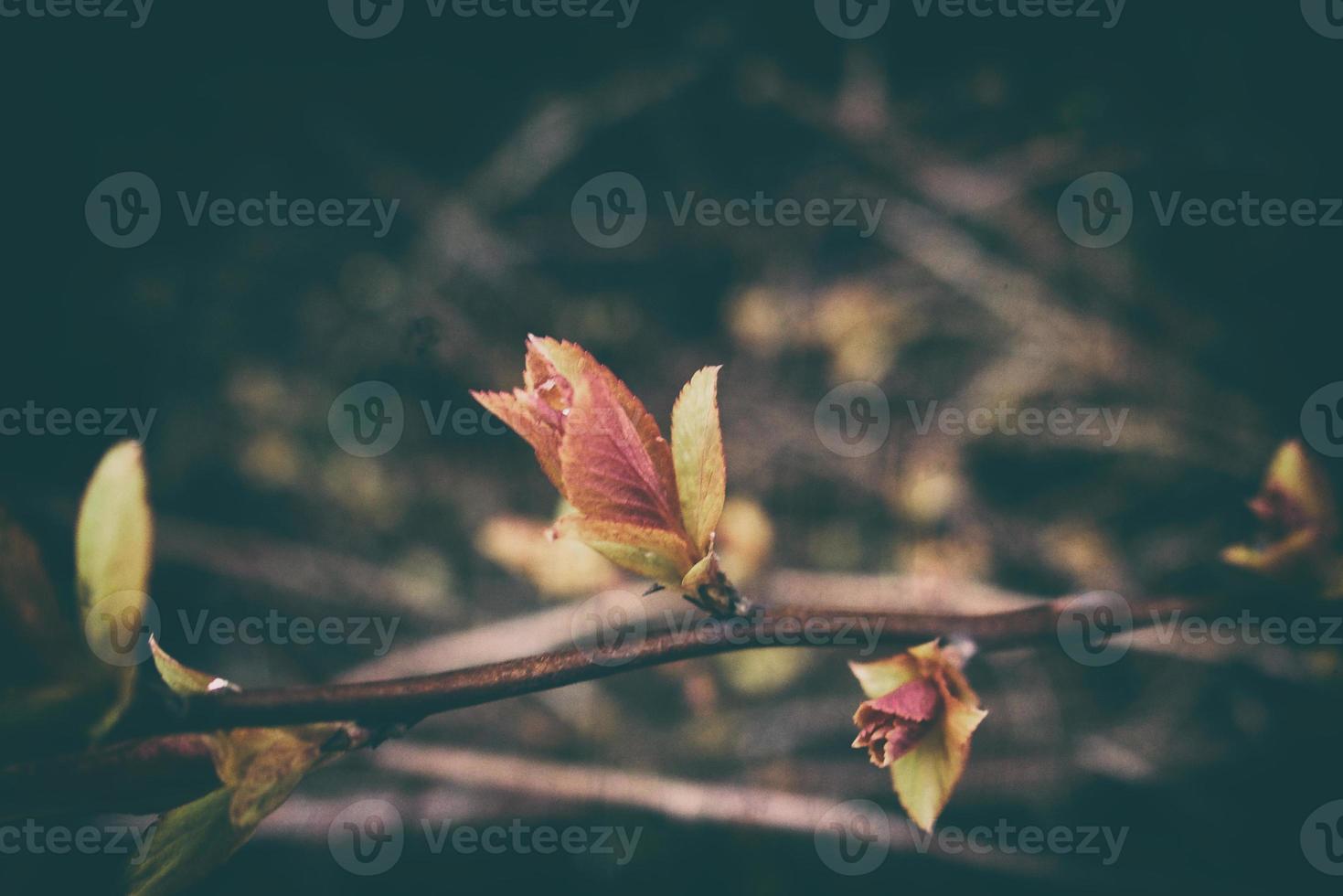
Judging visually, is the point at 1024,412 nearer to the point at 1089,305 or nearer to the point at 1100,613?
the point at 1089,305

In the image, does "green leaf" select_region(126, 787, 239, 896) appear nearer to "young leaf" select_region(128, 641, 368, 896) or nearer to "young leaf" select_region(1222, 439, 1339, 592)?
"young leaf" select_region(128, 641, 368, 896)

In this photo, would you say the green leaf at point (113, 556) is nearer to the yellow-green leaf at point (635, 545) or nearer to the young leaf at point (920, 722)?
the yellow-green leaf at point (635, 545)

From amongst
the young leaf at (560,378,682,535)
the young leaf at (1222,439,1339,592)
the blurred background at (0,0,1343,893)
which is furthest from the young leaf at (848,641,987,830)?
the blurred background at (0,0,1343,893)

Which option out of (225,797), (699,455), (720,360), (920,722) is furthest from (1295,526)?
(720,360)

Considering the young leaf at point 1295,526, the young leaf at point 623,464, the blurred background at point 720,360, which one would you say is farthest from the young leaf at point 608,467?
the blurred background at point 720,360

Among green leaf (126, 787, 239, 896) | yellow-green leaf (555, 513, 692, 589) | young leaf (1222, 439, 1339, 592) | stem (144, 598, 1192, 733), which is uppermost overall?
young leaf (1222, 439, 1339, 592)

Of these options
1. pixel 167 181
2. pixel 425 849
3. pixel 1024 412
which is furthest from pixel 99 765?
pixel 167 181
